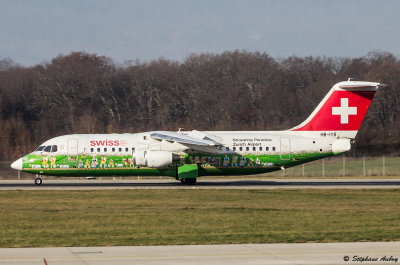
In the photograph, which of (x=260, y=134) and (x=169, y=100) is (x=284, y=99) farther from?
(x=260, y=134)

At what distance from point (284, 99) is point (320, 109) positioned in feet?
174

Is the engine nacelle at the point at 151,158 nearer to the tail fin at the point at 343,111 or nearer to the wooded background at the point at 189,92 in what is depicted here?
the tail fin at the point at 343,111

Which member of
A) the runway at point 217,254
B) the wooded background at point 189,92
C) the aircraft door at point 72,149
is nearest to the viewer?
the runway at point 217,254

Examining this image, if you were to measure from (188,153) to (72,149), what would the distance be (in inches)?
267

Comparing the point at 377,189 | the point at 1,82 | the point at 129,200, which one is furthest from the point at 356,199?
the point at 1,82

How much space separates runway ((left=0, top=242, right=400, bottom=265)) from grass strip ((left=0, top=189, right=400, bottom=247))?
1118 mm

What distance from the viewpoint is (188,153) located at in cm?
3809

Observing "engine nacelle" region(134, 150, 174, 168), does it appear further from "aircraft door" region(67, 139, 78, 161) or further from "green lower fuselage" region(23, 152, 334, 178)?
"aircraft door" region(67, 139, 78, 161)

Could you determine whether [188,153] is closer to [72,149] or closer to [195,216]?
[72,149]

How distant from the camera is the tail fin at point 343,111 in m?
39.6

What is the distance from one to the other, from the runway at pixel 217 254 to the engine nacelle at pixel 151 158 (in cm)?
2045

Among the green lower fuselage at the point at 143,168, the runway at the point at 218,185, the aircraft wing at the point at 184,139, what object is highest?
the aircraft wing at the point at 184,139

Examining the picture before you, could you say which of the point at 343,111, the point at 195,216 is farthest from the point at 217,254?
the point at 343,111

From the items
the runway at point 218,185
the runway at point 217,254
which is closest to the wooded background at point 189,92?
the runway at point 218,185
